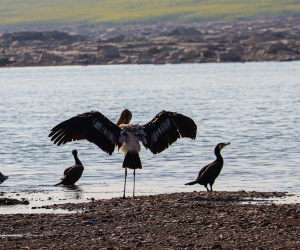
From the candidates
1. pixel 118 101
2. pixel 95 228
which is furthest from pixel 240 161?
pixel 118 101

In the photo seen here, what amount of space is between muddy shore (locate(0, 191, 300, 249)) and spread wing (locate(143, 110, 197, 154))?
1204mm

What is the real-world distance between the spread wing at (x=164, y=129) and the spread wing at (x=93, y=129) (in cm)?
65

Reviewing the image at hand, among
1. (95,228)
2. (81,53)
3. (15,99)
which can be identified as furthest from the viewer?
(81,53)

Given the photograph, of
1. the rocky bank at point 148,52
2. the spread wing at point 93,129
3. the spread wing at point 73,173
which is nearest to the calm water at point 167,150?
the spread wing at point 73,173

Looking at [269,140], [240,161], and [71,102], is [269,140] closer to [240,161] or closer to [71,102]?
[240,161]

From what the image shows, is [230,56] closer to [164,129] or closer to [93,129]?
[164,129]

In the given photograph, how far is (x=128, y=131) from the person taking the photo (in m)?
12.1

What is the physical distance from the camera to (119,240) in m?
8.71

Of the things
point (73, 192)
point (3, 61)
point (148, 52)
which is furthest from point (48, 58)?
point (73, 192)

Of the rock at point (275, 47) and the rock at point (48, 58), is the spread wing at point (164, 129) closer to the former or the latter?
the rock at point (48, 58)

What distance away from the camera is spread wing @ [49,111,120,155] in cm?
1218

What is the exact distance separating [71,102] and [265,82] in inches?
921

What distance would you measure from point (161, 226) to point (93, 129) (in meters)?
3.36

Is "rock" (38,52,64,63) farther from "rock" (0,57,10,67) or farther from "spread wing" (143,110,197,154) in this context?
"spread wing" (143,110,197,154)
